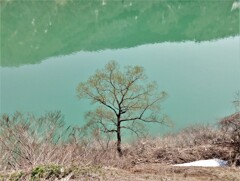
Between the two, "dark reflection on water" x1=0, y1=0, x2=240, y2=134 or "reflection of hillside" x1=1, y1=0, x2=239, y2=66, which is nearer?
"dark reflection on water" x1=0, y1=0, x2=240, y2=134

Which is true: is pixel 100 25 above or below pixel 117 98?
above

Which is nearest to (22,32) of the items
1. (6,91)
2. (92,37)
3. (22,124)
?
(92,37)

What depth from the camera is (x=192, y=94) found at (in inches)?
2436

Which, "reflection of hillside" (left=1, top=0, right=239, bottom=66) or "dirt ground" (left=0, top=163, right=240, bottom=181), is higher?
"reflection of hillside" (left=1, top=0, right=239, bottom=66)

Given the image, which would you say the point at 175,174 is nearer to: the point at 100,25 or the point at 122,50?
the point at 122,50

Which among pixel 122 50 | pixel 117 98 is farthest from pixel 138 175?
pixel 122 50

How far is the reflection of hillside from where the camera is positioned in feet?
361

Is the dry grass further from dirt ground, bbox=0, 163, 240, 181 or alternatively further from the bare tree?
the bare tree

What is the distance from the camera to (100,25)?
448ft

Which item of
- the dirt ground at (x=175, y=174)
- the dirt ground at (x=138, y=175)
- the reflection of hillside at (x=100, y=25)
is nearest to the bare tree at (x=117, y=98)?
the dirt ground at (x=175, y=174)

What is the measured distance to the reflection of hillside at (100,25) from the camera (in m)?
110

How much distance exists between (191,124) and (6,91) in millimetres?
29497

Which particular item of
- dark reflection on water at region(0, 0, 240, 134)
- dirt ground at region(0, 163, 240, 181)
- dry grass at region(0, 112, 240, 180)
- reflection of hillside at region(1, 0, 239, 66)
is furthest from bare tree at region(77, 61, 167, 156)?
reflection of hillside at region(1, 0, 239, 66)

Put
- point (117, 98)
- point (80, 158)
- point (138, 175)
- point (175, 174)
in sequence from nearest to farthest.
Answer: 1. point (138, 175)
2. point (175, 174)
3. point (80, 158)
4. point (117, 98)
